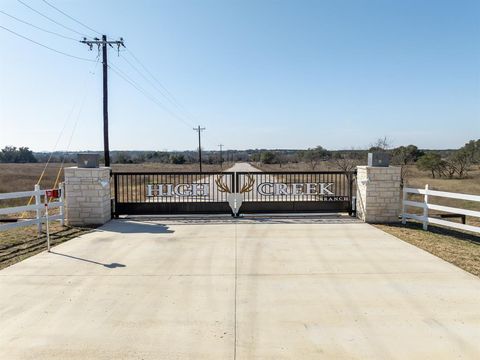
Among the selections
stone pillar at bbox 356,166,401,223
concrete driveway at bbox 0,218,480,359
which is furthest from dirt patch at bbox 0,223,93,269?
stone pillar at bbox 356,166,401,223

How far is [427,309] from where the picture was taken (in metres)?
4.69

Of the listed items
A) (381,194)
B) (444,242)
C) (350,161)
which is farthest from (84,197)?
(350,161)

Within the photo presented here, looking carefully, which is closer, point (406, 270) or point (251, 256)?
point (406, 270)

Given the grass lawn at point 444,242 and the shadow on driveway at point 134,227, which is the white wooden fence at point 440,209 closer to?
the grass lawn at point 444,242

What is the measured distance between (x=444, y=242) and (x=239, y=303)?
5559mm

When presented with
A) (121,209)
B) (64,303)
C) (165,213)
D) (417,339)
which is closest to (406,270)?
(417,339)

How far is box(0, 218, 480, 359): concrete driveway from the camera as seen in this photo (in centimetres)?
381

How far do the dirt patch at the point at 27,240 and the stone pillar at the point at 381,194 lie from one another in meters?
7.47

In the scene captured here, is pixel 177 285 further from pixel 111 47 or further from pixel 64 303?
pixel 111 47

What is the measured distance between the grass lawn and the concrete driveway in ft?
1.17

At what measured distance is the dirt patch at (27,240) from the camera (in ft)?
23.6

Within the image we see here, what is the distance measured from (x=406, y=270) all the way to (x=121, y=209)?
8.21m

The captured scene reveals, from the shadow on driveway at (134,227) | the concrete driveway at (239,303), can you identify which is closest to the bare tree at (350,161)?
the shadow on driveway at (134,227)

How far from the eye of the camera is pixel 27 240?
8578 mm
